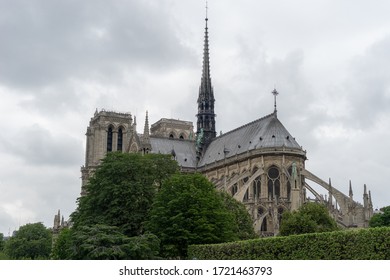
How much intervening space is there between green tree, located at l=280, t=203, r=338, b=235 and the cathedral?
9740 millimetres

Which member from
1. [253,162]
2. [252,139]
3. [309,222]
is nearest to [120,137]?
[252,139]

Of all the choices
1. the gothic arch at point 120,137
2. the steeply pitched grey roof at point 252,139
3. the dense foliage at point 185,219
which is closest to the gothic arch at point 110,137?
the gothic arch at point 120,137

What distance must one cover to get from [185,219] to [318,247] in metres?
17.1

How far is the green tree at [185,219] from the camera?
143 feet

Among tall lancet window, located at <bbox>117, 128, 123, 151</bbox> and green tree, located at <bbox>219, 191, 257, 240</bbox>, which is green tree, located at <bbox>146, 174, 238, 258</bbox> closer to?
green tree, located at <bbox>219, 191, 257, 240</bbox>

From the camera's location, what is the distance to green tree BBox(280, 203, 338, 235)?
187 ft

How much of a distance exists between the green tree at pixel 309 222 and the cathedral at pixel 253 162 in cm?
974

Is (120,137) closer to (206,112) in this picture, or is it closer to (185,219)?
(206,112)

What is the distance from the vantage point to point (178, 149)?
102250mm

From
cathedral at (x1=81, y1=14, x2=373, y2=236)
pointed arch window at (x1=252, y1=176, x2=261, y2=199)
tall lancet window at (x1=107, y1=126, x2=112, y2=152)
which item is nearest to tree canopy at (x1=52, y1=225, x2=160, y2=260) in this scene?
cathedral at (x1=81, y1=14, x2=373, y2=236)

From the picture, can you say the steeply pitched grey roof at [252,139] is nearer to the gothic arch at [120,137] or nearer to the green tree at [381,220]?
the green tree at [381,220]

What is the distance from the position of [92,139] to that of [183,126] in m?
21.1

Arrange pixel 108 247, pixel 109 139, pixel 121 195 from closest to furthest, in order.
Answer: pixel 108 247 < pixel 121 195 < pixel 109 139

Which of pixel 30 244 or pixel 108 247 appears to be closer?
pixel 108 247
